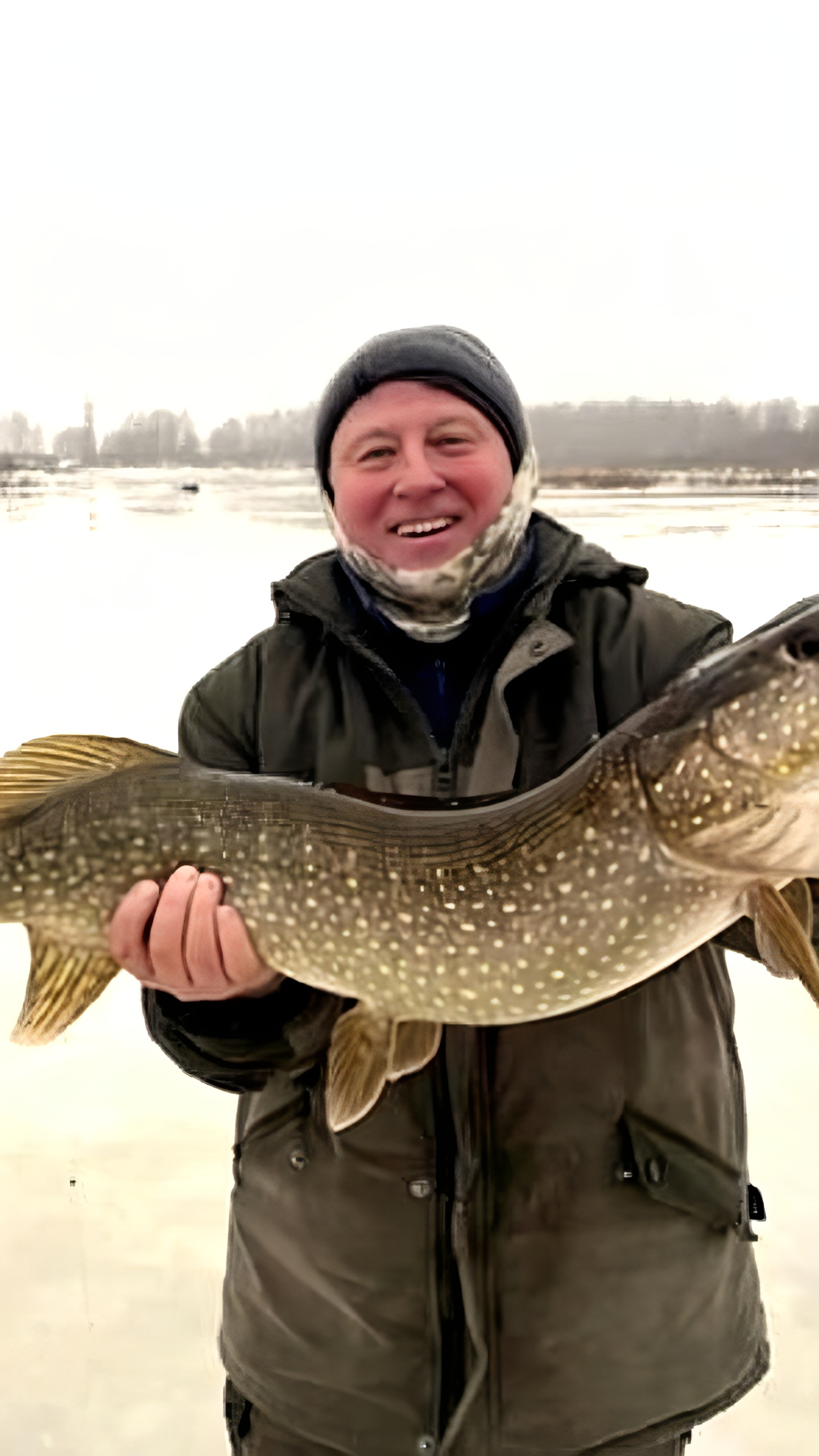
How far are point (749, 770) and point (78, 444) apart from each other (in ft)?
12.3

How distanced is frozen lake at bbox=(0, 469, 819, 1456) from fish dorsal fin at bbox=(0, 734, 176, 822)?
16.8 inches

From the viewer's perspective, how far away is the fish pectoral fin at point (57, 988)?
853 mm

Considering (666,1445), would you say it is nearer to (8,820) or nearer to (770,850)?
(770,850)

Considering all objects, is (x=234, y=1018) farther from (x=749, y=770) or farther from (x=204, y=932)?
(x=749, y=770)

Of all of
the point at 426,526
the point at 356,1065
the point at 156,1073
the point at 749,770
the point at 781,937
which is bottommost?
the point at 156,1073

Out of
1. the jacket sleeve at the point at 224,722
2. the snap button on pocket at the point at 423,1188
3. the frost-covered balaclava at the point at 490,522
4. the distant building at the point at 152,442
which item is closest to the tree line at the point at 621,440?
the distant building at the point at 152,442

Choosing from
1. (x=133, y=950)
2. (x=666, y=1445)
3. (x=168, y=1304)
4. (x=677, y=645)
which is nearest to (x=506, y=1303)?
(x=666, y=1445)

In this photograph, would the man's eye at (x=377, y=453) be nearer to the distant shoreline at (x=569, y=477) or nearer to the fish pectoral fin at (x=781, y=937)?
the fish pectoral fin at (x=781, y=937)

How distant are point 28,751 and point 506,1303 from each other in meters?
0.56

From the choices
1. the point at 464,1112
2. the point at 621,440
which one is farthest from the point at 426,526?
the point at 621,440

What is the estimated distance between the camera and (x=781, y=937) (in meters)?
0.72

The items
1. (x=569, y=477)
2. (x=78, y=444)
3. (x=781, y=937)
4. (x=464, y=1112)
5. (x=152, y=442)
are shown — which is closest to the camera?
(x=781, y=937)

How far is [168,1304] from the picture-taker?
1747 millimetres

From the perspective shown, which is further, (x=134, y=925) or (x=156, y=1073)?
(x=156, y=1073)
